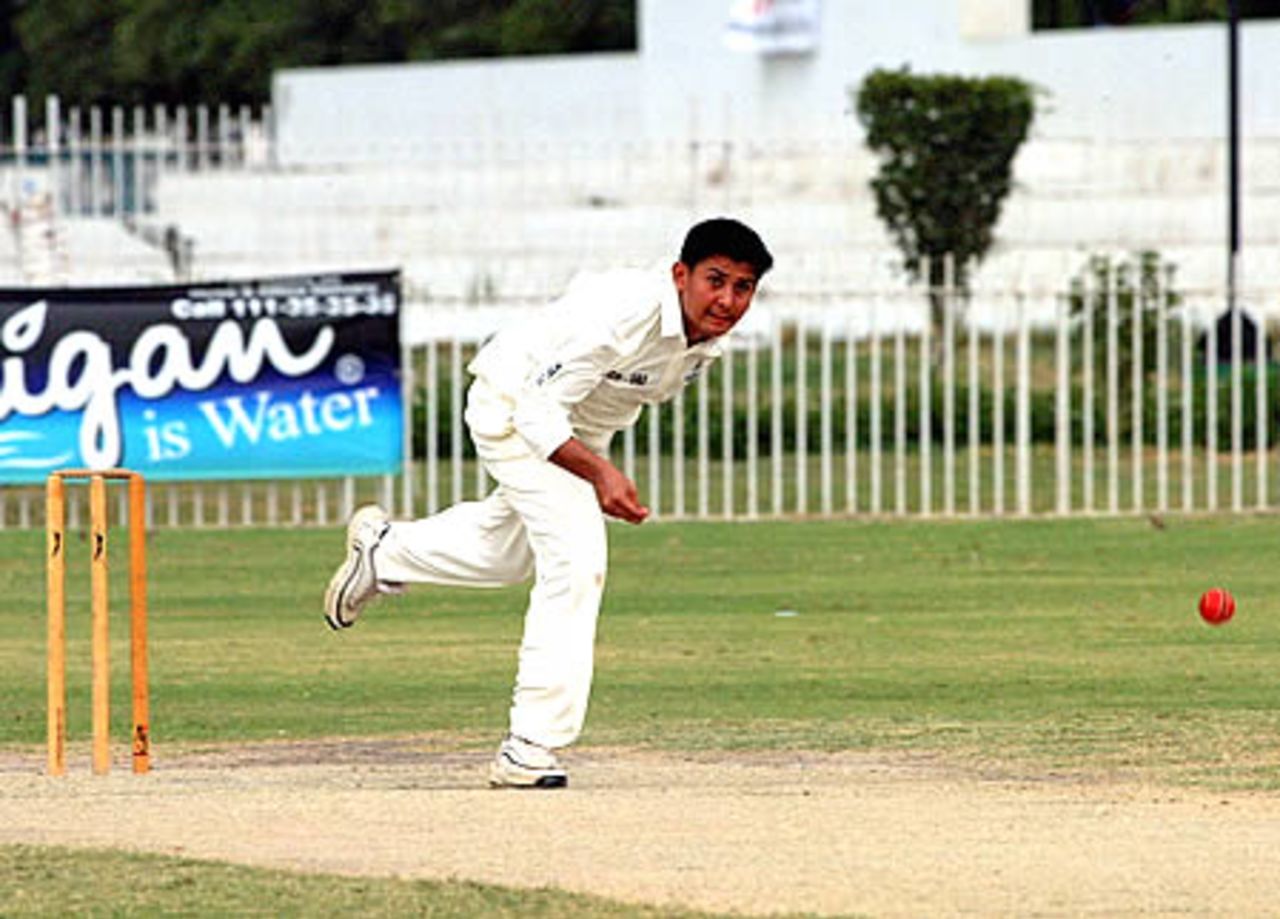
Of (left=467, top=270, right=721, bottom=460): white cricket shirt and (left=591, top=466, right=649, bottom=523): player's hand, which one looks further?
(left=467, top=270, right=721, bottom=460): white cricket shirt

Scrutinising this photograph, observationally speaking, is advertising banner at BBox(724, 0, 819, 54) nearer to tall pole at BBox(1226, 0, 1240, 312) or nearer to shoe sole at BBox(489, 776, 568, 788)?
tall pole at BBox(1226, 0, 1240, 312)

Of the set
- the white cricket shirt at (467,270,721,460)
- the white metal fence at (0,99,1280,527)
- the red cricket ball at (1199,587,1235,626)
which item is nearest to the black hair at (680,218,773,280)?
the white cricket shirt at (467,270,721,460)

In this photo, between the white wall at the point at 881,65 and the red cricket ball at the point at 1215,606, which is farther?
the white wall at the point at 881,65

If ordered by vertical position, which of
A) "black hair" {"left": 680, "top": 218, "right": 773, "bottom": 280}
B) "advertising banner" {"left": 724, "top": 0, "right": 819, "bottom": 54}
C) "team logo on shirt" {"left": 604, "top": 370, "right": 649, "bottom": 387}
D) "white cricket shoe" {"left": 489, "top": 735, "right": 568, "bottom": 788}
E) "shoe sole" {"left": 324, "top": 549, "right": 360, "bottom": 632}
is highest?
"advertising banner" {"left": 724, "top": 0, "right": 819, "bottom": 54}

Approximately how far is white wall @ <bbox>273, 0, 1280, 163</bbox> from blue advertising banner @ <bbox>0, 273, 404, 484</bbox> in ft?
48.6

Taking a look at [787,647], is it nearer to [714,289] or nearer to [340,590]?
[340,590]

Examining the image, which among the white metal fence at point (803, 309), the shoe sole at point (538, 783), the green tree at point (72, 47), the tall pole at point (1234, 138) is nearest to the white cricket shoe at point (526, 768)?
the shoe sole at point (538, 783)

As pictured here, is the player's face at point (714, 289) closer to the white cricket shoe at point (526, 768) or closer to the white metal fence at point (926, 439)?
the white cricket shoe at point (526, 768)

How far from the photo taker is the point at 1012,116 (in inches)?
1190

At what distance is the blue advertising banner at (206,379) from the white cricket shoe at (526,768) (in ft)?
34.5

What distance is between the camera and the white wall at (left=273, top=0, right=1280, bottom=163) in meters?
34.8

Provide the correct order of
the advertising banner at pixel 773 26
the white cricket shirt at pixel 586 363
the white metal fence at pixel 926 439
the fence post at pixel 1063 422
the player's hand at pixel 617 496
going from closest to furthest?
the player's hand at pixel 617 496
the white cricket shirt at pixel 586 363
the fence post at pixel 1063 422
the white metal fence at pixel 926 439
the advertising banner at pixel 773 26

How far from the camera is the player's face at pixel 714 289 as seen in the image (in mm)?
10148

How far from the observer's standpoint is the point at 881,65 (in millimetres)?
35125
